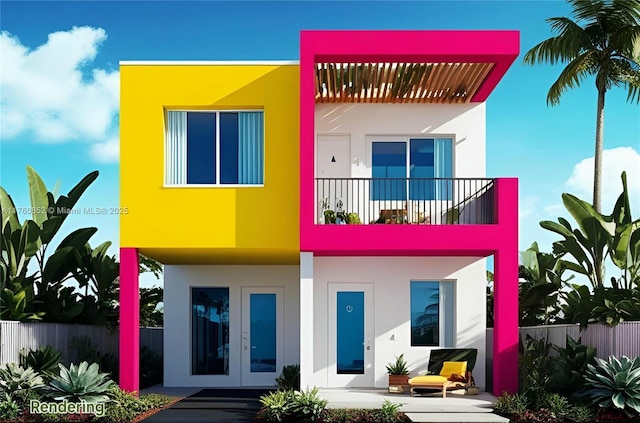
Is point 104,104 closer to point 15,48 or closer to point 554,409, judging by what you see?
point 15,48

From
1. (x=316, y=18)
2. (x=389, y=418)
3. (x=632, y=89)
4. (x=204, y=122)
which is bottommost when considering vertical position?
(x=389, y=418)

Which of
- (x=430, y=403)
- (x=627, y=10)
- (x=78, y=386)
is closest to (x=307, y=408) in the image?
(x=430, y=403)

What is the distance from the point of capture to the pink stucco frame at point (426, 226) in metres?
16.5

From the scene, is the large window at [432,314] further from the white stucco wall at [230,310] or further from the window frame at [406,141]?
the white stucco wall at [230,310]

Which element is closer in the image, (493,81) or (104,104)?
(493,81)

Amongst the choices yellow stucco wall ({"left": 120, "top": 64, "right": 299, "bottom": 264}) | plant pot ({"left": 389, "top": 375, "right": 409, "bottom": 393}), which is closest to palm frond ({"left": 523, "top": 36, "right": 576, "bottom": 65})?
yellow stucco wall ({"left": 120, "top": 64, "right": 299, "bottom": 264})

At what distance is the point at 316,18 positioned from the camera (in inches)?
955

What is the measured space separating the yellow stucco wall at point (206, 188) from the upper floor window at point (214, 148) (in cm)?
26

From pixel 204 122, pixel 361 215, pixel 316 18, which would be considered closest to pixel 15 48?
pixel 316 18

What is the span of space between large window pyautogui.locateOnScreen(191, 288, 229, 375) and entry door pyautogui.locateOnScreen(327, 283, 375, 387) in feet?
11.6

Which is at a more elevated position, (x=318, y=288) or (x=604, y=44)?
(x=604, y=44)

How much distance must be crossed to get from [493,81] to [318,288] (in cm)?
654

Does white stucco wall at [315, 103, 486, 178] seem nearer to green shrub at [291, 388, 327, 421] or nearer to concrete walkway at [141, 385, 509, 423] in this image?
concrete walkway at [141, 385, 509, 423]

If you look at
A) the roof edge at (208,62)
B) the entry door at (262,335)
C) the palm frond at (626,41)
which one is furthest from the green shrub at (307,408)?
the palm frond at (626,41)
